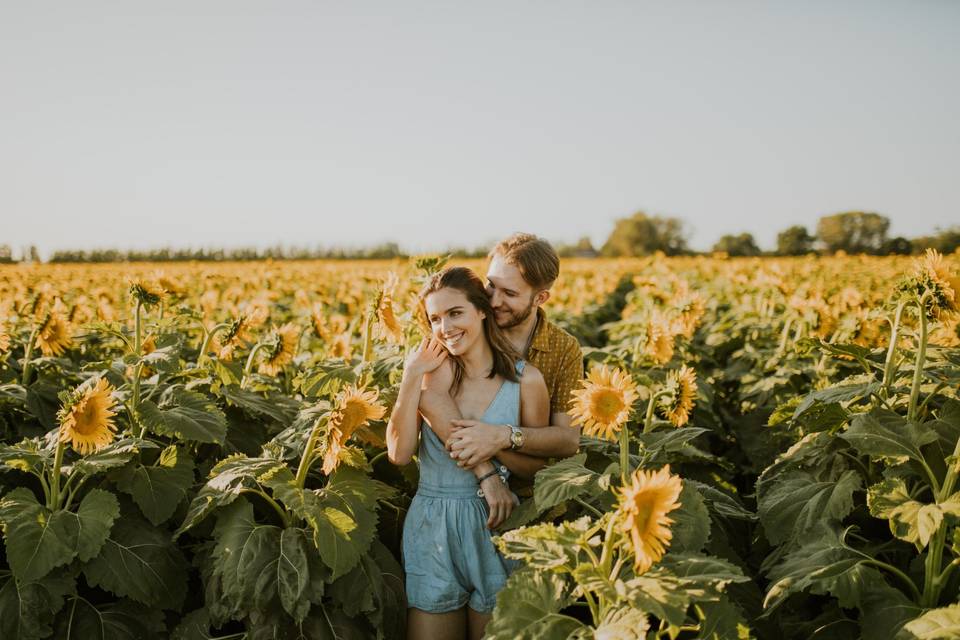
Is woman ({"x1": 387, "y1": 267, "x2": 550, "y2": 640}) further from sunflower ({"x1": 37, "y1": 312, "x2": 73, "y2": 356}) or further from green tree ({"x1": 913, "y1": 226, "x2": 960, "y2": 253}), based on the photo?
green tree ({"x1": 913, "y1": 226, "x2": 960, "y2": 253})

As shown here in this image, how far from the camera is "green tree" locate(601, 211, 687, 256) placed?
7194cm

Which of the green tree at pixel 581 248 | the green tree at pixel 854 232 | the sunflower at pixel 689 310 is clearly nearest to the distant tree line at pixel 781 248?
the green tree at pixel 854 232

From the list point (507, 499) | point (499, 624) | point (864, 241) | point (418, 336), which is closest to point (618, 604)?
point (499, 624)

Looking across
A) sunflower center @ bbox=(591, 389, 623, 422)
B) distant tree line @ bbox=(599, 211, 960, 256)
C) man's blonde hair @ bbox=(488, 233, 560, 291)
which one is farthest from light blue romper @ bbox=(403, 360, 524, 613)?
distant tree line @ bbox=(599, 211, 960, 256)

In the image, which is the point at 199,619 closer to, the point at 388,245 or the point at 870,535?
the point at 870,535

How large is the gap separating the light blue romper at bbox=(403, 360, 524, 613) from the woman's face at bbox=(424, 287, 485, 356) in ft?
0.97

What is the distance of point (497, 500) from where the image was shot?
294cm

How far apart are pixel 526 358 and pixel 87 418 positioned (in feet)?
5.96

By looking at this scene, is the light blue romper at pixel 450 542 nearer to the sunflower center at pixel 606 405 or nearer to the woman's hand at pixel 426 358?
the woman's hand at pixel 426 358

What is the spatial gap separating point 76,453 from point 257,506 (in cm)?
93

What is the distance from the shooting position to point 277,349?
425 cm

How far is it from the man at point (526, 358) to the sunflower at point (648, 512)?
1.07m

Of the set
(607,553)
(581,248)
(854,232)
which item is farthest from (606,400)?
(581,248)

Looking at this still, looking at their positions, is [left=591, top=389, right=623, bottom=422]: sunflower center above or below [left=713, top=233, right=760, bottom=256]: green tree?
below
